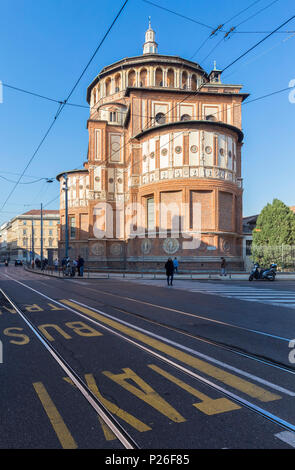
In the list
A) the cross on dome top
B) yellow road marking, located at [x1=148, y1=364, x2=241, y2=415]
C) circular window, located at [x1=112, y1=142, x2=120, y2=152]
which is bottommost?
yellow road marking, located at [x1=148, y1=364, x2=241, y2=415]

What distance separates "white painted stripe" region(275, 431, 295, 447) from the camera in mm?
2799

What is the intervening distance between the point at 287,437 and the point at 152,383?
168 centimetres

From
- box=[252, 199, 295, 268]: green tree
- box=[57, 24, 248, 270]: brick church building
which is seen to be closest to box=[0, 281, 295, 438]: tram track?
box=[57, 24, 248, 270]: brick church building

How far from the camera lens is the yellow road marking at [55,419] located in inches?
109

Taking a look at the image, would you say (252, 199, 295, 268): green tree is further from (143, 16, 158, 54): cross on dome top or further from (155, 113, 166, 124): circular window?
(143, 16, 158, 54): cross on dome top

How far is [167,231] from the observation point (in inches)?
1272

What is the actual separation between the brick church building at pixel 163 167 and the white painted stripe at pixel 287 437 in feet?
80.9

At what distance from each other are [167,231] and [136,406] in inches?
1143

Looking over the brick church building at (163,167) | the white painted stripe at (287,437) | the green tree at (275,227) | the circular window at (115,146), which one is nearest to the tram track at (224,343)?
the white painted stripe at (287,437)

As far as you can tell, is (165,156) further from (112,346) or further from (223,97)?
(112,346)

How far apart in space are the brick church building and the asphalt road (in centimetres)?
2167

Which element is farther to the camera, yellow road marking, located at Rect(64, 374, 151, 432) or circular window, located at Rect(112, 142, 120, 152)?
circular window, located at Rect(112, 142, 120, 152)

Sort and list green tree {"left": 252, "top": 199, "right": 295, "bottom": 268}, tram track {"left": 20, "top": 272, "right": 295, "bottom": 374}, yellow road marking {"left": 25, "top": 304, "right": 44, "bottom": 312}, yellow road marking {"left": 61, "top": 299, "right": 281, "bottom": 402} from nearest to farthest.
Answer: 1. yellow road marking {"left": 61, "top": 299, "right": 281, "bottom": 402}
2. tram track {"left": 20, "top": 272, "right": 295, "bottom": 374}
3. yellow road marking {"left": 25, "top": 304, "right": 44, "bottom": 312}
4. green tree {"left": 252, "top": 199, "right": 295, "bottom": 268}

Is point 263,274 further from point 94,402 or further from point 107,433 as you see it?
point 107,433
